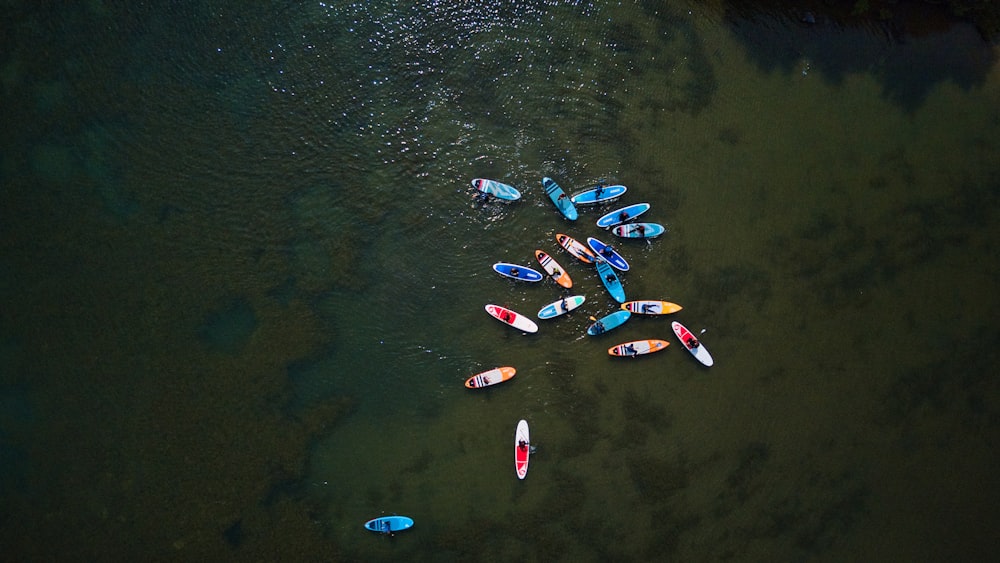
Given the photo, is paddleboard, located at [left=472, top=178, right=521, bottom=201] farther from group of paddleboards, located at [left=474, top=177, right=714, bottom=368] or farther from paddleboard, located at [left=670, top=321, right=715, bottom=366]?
paddleboard, located at [left=670, top=321, right=715, bottom=366]

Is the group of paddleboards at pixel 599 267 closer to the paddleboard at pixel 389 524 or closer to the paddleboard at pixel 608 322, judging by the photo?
the paddleboard at pixel 608 322

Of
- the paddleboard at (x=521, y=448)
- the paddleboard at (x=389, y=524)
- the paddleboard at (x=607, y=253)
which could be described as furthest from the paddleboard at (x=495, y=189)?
the paddleboard at (x=389, y=524)

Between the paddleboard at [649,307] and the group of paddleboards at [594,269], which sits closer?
the group of paddleboards at [594,269]

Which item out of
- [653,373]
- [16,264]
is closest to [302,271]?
[16,264]

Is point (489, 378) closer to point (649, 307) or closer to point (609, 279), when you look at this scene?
point (609, 279)

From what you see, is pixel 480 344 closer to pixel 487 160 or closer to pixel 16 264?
pixel 487 160
